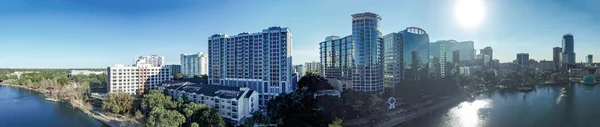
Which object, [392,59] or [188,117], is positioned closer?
[188,117]

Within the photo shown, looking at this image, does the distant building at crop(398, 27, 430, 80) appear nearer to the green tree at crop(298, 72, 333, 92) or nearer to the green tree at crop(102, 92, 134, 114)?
the green tree at crop(298, 72, 333, 92)

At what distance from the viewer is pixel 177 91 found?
916 centimetres

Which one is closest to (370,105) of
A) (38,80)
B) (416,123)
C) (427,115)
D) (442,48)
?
(416,123)

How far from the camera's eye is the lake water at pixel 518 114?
7398 mm

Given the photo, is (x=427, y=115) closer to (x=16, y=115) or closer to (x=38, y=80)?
(x=16, y=115)

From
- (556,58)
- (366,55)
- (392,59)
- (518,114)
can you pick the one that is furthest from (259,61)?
(556,58)

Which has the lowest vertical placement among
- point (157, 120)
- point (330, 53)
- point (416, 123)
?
point (416, 123)

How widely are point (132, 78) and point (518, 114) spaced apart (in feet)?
46.5

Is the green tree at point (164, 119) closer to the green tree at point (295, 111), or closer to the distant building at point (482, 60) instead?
the green tree at point (295, 111)

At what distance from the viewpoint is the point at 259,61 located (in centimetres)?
935

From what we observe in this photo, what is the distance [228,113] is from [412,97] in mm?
6065

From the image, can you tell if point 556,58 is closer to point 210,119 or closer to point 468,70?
point 468,70

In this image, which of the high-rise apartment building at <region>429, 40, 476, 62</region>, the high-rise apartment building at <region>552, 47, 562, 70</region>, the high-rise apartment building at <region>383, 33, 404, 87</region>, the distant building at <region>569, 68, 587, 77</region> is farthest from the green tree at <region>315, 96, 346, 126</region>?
the distant building at <region>569, 68, 587, 77</region>

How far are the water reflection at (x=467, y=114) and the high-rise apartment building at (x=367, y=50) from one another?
95.8 inches
